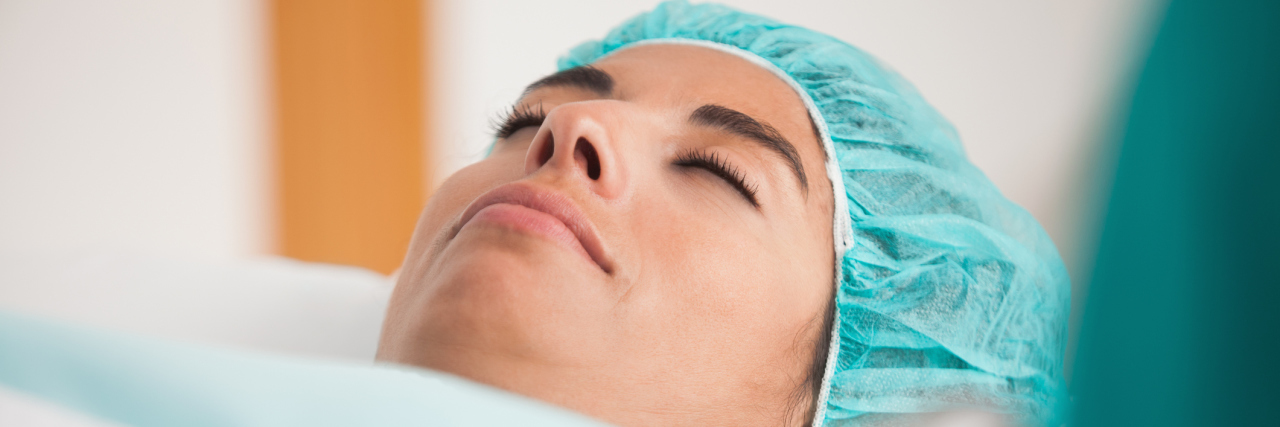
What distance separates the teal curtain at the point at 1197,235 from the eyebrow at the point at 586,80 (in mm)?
602

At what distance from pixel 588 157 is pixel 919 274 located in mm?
433

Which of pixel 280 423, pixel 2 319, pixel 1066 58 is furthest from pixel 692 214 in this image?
pixel 1066 58

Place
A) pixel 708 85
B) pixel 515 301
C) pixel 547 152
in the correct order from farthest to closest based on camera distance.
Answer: pixel 708 85, pixel 547 152, pixel 515 301

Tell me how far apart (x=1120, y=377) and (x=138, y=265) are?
59.4 inches

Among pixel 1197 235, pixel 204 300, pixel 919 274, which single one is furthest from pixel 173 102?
pixel 1197 235

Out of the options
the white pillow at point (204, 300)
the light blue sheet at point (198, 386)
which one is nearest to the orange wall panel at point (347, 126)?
the white pillow at point (204, 300)

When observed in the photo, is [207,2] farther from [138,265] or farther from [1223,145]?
[1223,145]

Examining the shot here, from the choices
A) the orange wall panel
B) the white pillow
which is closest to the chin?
the white pillow

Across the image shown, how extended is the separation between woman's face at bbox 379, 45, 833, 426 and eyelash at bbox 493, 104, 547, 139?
0.05 metres

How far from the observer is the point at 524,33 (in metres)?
2.02

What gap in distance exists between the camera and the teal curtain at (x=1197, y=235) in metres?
0.29

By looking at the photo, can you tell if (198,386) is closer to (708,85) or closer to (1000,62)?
(708,85)

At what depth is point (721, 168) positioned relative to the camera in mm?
750

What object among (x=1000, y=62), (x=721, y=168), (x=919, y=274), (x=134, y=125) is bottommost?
(x=134, y=125)
